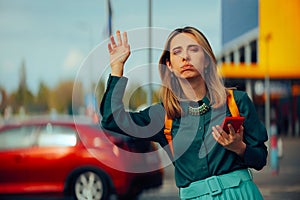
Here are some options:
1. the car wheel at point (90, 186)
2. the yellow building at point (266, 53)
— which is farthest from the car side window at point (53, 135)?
the yellow building at point (266, 53)

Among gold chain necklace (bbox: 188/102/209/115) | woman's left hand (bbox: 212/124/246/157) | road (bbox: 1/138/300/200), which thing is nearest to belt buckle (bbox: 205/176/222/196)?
woman's left hand (bbox: 212/124/246/157)

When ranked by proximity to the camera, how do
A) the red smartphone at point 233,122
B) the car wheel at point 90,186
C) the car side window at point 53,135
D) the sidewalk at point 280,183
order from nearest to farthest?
the red smartphone at point 233,122 < the car wheel at point 90,186 < the car side window at point 53,135 < the sidewalk at point 280,183

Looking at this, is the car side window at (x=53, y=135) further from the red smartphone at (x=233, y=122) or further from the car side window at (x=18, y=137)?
the red smartphone at (x=233, y=122)

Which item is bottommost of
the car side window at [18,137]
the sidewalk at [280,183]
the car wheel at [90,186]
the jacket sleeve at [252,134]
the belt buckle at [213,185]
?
the sidewalk at [280,183]

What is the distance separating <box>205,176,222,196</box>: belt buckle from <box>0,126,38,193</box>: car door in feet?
19.9

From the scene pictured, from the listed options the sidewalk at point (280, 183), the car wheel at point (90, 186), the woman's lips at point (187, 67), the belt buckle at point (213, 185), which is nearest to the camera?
the belt buckle at point (213, 185)

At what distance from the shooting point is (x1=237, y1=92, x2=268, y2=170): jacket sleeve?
8.54 feet

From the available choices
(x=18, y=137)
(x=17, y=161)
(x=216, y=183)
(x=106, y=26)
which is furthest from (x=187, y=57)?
(x=18, y=137)

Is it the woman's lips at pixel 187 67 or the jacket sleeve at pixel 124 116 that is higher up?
the woman's lips at pixel 187 67

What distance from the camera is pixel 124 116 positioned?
8.59 ft

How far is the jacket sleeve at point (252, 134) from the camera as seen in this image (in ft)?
8.54

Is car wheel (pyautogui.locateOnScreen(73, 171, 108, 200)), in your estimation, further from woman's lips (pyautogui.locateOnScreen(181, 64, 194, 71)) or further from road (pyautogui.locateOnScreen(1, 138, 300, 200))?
woman's lips (pyautogui.locateOnScreen(181, 64, 194, 71))

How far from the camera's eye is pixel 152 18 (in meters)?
4.52

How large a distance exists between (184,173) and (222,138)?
0.75 ft
